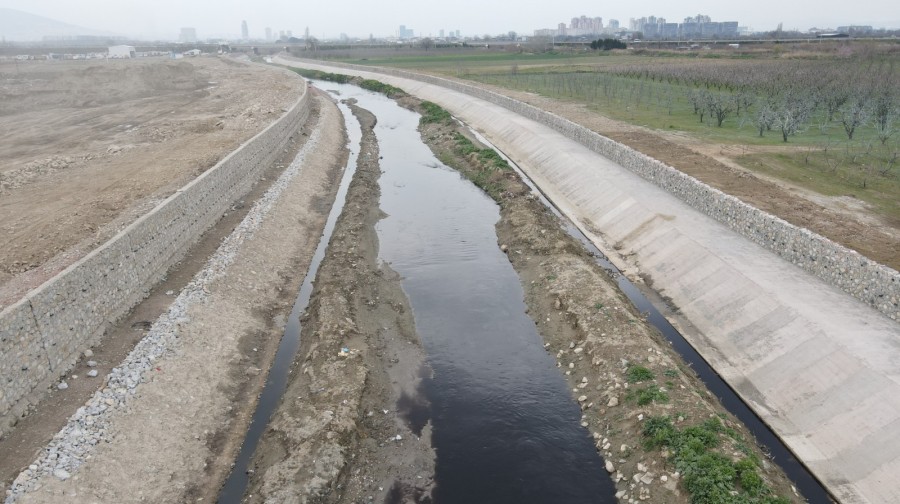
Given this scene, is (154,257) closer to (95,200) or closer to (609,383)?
(95,200)

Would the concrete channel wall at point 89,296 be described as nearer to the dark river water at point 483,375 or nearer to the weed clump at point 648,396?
the dark river water at point 483,375

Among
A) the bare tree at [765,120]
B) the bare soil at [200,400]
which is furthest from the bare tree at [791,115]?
the bare soil at [200,400]

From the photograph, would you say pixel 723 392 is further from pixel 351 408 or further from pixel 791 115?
pixel 791 115

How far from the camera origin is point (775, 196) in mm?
29719

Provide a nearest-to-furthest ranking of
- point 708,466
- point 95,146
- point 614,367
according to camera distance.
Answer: point 708,466 < point 614,367 < point 95,146

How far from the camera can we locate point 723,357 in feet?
66.0

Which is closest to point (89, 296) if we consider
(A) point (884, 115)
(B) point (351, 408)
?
(B) point (351, 408)

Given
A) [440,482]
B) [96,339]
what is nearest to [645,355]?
[440,482]

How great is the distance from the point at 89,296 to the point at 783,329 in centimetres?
2301

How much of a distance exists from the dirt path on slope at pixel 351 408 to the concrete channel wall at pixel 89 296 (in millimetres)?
6380

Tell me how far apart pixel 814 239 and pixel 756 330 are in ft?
16.3

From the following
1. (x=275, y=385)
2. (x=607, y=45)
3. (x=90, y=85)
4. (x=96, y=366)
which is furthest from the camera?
(x=607, y=45)

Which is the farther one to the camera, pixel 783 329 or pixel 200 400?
pixel 783 329

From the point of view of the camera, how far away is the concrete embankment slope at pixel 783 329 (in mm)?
15086
